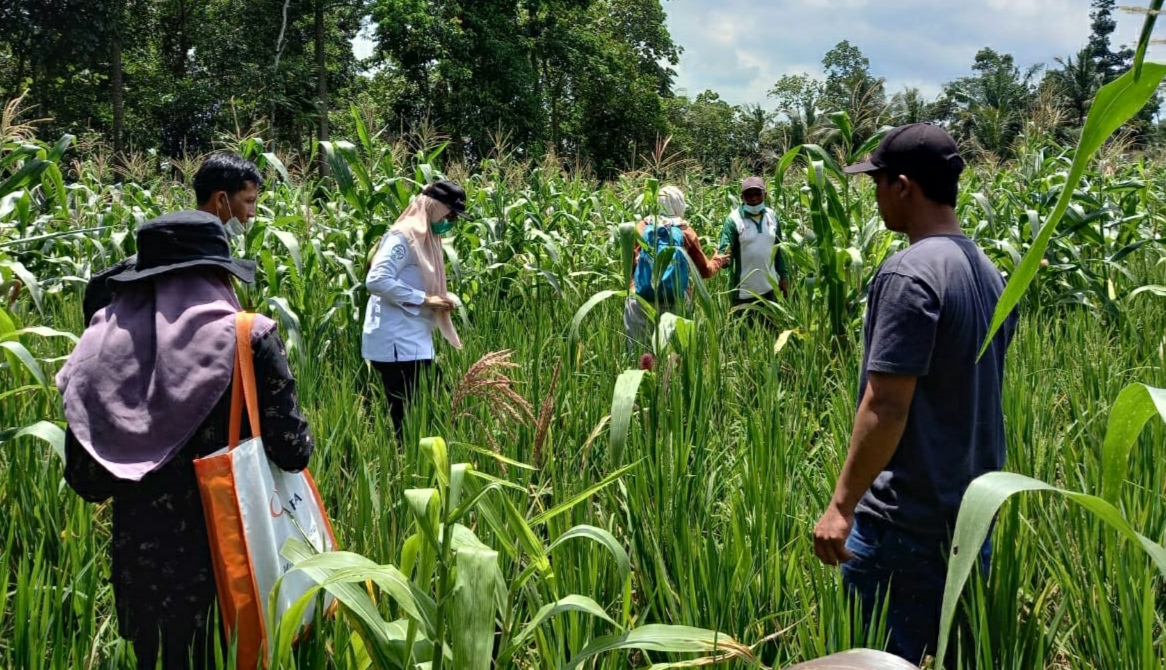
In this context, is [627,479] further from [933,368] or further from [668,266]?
[668,266]

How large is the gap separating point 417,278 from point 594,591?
8.48 ft

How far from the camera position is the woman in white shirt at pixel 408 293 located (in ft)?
13.7

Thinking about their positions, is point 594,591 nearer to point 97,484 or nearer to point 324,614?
point 324,614

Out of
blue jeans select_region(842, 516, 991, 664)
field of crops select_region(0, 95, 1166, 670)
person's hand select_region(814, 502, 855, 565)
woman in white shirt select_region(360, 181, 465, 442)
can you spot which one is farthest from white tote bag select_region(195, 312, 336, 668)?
woman in white shirt select_region(360, 181, 465, 442)

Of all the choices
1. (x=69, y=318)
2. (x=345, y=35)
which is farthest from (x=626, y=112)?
(x=69, y=318)

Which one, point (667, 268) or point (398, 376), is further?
point (667, 268)

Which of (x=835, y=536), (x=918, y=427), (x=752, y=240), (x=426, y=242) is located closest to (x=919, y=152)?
(x=918, y=427)

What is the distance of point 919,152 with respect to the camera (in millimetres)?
2047

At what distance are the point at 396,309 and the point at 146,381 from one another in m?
2.38

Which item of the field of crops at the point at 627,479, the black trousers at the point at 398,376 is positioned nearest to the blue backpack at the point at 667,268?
the field of crops at the point at 627,479

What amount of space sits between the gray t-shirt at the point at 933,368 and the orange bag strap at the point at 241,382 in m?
1.39

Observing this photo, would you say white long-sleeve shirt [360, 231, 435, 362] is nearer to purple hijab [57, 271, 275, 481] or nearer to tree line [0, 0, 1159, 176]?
purple hijab [57, 271, 275, 481]

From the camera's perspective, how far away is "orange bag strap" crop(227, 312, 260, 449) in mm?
1912

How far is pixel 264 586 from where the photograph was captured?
1.84 meters
